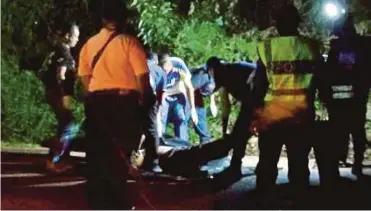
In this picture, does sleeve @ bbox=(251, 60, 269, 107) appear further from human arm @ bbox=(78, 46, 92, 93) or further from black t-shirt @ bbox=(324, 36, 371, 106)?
human arm @ bbox=(78, 46, 92, 93)

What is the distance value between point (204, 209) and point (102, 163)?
1.16m

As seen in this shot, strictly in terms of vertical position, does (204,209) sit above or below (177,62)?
below

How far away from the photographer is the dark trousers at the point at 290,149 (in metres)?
5.43

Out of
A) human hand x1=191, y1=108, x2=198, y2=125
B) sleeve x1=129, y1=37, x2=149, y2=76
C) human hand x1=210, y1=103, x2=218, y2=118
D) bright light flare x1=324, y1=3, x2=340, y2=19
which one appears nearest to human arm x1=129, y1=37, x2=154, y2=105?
sleeve x1=129, y1=37, x2=149, y2=76

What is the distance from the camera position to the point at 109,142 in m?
5.29

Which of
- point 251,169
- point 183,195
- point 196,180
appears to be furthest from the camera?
point 251,169

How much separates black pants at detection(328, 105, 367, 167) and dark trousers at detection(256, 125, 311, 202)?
41.5 inches

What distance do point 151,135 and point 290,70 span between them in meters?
2.36

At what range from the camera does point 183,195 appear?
257 inches

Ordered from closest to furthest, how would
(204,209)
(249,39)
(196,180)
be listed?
(204,209), (196,180), (249,39)

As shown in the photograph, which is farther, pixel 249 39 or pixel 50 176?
pixel 249 39

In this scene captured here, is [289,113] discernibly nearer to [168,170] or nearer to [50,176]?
[168,170]

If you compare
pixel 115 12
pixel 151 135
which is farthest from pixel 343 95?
pixel 115 12

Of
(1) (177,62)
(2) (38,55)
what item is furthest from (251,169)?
(2) (38,55)
